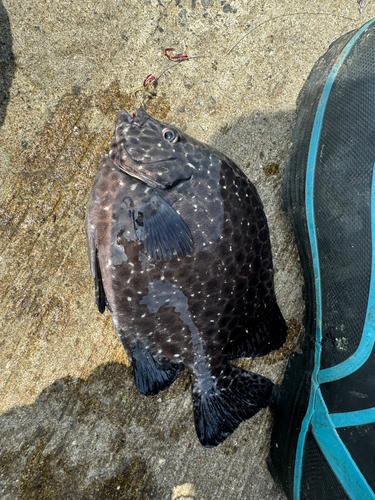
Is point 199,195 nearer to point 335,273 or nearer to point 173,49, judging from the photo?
point 335,273

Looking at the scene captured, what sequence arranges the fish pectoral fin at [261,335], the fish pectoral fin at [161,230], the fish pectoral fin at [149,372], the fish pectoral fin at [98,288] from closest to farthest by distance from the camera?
the fish pectoral fin at [161,230] < the fish pectoral fin at [98,288] < the fish pectoral fin at [149,372] < the fish pectoral fin at [261,335]

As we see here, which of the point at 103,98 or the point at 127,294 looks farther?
the point at 103,98

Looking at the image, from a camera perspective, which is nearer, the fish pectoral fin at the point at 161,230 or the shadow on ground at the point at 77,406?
the fish pectoral fin at the point at 161,230

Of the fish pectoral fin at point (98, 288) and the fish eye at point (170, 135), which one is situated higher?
the fish eye at point (170, 135)

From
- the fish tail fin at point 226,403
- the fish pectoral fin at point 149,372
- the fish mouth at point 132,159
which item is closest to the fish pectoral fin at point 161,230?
the fish mouth at point 132,159

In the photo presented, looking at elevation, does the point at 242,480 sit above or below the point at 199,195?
below

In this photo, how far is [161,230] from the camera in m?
2.32

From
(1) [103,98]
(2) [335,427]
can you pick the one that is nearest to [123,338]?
(2) [335,427]

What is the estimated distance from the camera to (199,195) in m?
2.42

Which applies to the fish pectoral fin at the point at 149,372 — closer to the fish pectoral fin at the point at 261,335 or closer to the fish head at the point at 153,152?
the fish pectoral fin at the point at 261,335

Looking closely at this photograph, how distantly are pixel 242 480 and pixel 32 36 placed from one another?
414 centimetres

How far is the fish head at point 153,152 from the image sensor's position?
95.0 inches

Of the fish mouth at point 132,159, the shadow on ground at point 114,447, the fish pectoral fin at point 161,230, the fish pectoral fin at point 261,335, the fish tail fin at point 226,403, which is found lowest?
the shadow on ground at point 114,447

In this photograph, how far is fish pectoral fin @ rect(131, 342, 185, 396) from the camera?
260 centimetres
